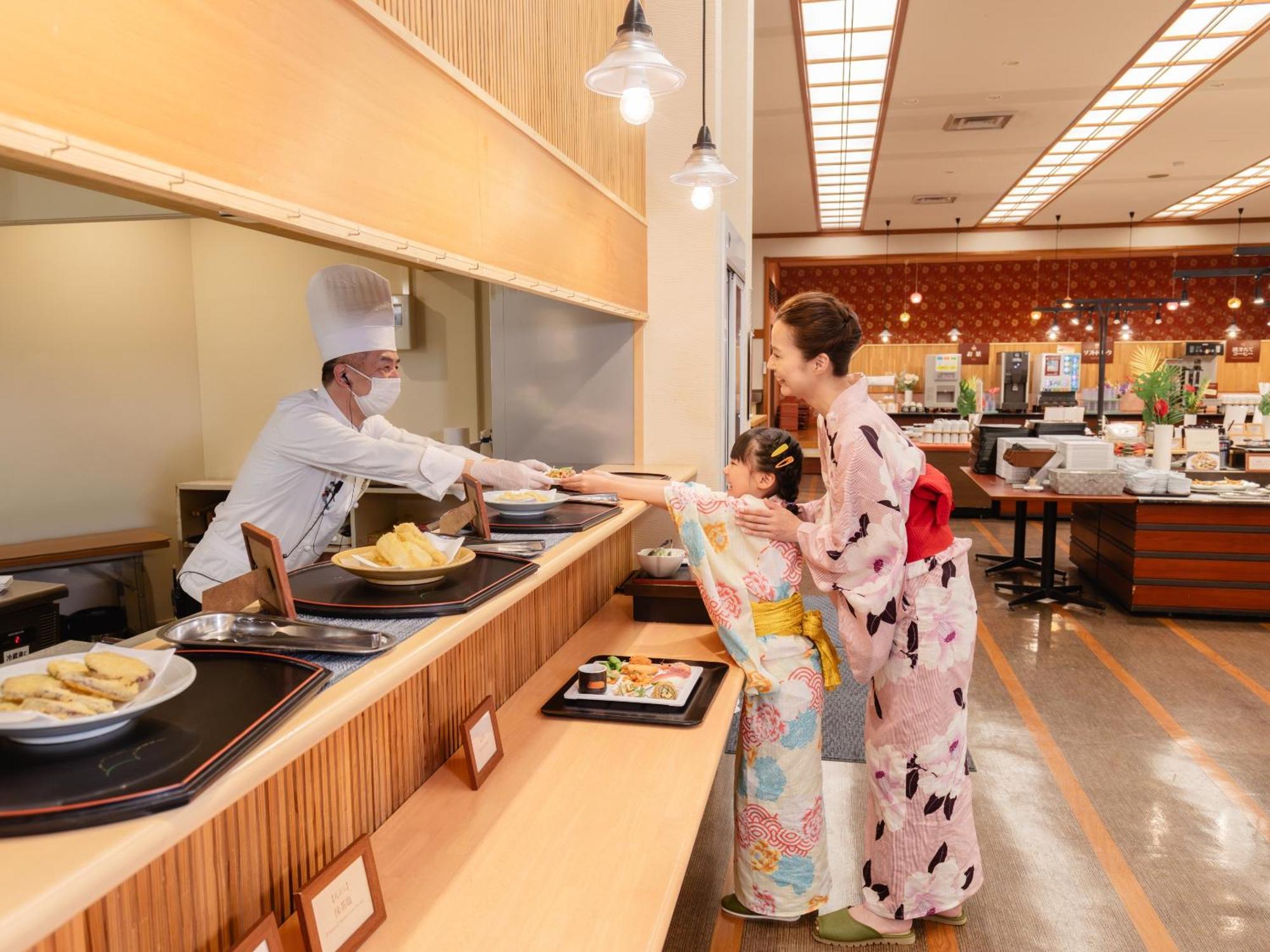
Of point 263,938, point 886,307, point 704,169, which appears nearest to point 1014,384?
point 886,307

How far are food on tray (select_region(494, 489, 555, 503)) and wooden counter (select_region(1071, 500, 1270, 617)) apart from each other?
16.2 feet

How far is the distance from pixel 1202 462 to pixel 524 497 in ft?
21.8

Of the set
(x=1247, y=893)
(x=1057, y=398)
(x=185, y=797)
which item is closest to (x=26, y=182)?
(x=185, y=797)

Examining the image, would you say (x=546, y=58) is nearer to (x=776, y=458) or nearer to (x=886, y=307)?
(x=776, y=458)

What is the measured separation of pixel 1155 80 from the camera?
8180 mm

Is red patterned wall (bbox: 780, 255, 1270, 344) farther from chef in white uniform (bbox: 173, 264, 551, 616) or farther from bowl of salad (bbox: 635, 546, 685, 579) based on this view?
chef in white uniform (bbox: 173, 264, 551, 616)

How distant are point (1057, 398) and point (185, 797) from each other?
1458cm

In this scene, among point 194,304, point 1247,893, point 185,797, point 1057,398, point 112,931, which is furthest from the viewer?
point 1057,398

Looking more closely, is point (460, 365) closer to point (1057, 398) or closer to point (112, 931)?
point (112, 931)

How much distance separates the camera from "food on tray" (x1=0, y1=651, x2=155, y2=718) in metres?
0.98

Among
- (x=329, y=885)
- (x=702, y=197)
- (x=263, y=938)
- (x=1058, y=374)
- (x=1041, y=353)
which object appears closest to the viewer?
(x=263, y=938)

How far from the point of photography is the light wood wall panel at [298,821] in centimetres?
123

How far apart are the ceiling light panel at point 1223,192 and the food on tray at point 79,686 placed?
13860 millimetres

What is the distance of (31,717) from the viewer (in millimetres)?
942
